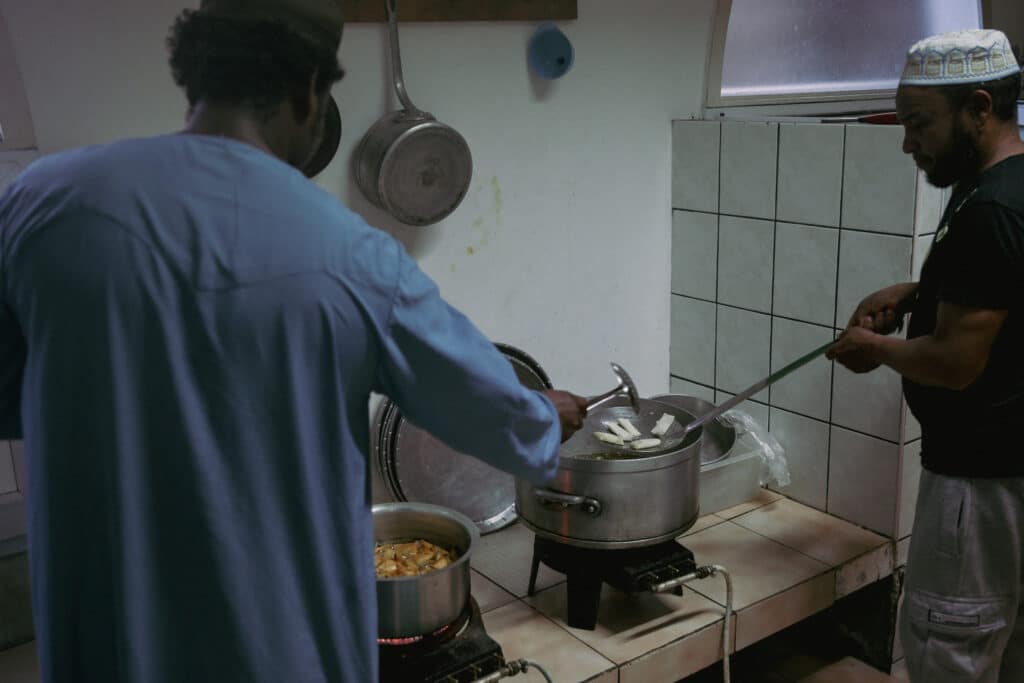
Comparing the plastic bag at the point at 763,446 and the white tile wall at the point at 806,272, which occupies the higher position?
the white tile wall at the point at 806,272

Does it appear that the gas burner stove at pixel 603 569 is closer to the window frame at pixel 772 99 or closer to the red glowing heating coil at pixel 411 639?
the red glowing heating coil at pixel 411 639

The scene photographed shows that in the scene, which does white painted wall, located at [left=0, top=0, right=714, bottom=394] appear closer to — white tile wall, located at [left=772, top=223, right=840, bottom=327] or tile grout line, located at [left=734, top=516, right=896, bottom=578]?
white tile wall, located at [left=772, top=223, right=840, bottom=327]

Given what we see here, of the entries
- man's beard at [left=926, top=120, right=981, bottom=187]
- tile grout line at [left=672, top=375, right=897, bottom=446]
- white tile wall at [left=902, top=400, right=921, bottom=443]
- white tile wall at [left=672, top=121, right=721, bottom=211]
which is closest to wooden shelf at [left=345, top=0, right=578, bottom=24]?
white tile wall at [left=672, top=121, right=721, bottom=211]

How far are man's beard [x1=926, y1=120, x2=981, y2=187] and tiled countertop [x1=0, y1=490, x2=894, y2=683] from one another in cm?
87

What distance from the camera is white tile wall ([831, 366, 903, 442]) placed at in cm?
198

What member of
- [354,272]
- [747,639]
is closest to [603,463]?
[747,639]

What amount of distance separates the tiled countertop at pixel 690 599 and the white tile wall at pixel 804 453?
0.14 ft

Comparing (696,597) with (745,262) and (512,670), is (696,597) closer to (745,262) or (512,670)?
(512,670)

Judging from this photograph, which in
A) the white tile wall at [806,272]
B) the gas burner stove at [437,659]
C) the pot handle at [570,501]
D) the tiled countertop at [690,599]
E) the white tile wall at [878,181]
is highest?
the white tile wall at [878,181]

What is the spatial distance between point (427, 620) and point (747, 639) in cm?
71

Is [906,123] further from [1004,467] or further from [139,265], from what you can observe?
[139,265]

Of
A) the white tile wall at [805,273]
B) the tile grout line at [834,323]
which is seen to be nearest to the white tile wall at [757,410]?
the white tile wall at [805,273]

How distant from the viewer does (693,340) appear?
7.92ft

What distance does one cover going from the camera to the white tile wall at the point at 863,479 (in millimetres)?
2033
